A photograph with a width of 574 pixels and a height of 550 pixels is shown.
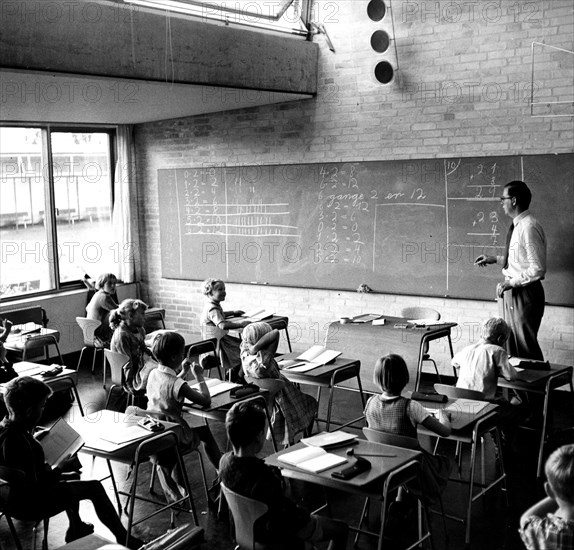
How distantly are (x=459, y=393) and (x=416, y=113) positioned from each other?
352 cm

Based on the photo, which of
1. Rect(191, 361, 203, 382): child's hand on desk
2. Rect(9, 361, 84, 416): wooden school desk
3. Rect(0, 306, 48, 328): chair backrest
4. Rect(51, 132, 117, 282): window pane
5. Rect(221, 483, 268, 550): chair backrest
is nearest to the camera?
Rect(221, 483, 268, 550): chair backrest

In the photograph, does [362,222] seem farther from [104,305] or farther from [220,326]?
[104,305]

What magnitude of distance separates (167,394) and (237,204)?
457 centimetres

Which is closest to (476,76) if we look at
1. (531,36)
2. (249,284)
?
(531,36)

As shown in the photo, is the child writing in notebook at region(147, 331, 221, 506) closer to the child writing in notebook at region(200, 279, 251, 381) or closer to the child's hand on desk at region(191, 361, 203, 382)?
the child's hand on desk at region(191, 361, 203, 382)

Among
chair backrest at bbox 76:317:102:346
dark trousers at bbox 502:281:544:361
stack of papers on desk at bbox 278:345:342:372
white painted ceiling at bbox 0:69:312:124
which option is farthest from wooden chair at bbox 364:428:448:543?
chair backrest at bbox 76:317:102:346

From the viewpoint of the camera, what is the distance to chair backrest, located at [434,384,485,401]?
4828 mm

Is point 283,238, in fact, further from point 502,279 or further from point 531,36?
point 531,36

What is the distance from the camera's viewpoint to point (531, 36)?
6812 millimetres

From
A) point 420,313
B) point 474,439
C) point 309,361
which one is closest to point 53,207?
point 420,313

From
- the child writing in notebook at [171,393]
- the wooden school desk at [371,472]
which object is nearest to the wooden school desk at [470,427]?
the wooden school desk at [371,472]

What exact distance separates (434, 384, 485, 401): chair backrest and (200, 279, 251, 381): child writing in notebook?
7.73 feet

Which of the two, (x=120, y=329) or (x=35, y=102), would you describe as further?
(x=35, y=102)

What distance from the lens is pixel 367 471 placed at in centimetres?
358
